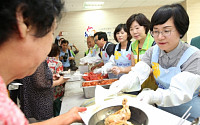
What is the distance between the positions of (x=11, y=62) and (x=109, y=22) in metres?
7.61

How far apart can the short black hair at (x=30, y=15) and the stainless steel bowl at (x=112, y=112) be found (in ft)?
2.57

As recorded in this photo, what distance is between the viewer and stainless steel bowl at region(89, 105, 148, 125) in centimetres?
101

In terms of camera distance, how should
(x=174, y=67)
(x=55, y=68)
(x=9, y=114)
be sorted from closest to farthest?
1. (x=9, y=114)
2. (x=174, y=67)
3. (x=55, y=68)

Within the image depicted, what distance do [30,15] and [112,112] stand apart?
3.27 feet

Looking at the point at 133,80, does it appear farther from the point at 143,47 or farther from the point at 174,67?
the point at 143,47

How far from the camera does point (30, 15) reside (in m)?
0.45

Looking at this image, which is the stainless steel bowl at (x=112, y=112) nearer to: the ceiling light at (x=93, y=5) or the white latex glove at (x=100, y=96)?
the white latex glove at (x=100, y=96)

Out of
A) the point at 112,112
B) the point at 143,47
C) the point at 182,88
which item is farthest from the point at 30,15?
the point at 143,47

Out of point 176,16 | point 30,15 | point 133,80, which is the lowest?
point 133,80

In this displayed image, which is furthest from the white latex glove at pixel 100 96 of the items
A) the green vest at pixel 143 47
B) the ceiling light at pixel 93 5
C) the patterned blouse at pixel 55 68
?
the ceiling light at pixel 93 5

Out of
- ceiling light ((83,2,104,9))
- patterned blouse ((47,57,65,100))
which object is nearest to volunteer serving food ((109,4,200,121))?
patterned blouse ((47,57,65,100))

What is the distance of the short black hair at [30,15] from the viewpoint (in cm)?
40

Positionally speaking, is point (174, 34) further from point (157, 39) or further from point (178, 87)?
point (178, 87)

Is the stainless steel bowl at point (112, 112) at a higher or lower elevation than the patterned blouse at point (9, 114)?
lower
